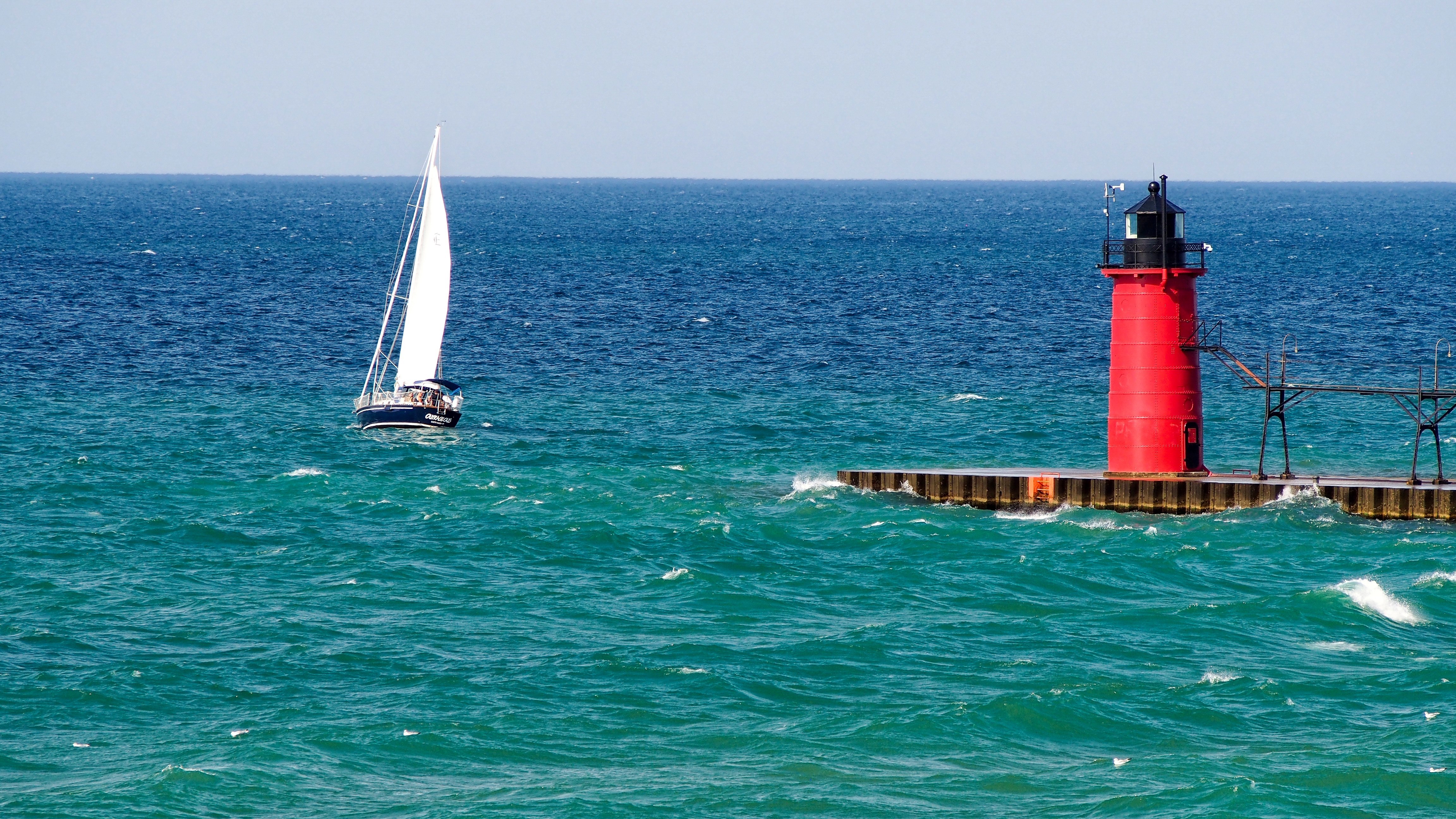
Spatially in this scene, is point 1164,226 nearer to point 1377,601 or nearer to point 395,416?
point 1377,601

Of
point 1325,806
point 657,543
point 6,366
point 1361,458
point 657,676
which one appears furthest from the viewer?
point 6,366

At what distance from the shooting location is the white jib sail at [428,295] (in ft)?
242

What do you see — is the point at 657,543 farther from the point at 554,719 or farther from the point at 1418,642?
the point at 1418,642

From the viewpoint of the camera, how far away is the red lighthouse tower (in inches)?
1973

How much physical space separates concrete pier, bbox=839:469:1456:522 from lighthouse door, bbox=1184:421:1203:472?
0.58 metres

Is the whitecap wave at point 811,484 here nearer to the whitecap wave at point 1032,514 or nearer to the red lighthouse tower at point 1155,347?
the whitecap wave at point 1032,514

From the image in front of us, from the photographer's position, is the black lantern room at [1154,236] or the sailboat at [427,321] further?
the sailboat at [427,321]

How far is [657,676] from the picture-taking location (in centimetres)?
3591

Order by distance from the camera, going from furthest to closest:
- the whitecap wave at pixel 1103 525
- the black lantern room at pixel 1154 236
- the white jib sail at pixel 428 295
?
the white jib sail at pixel 428 295
the black lantern room at pixel 1154 236
the whitecap wave at pixel 1103 525

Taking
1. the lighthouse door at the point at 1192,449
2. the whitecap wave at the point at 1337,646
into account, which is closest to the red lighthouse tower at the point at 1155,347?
the lighthouse door at the point at 1192,449

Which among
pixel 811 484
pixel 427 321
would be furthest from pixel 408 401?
pixel 811 484

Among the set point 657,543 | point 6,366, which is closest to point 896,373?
point 657,543

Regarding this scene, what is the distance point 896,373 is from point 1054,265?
8176 cm

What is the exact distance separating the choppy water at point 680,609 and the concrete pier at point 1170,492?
78 centimetres
